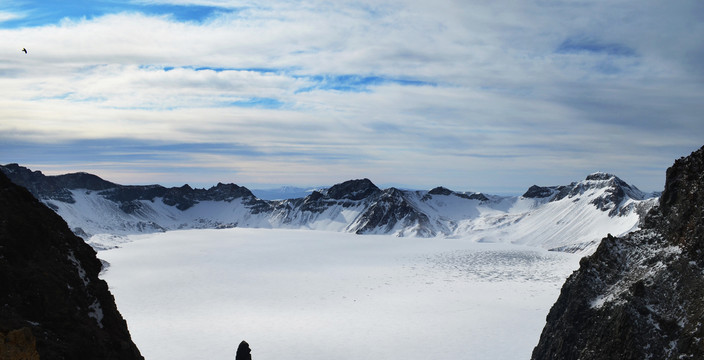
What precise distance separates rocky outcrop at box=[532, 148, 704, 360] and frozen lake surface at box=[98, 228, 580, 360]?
74.7ft

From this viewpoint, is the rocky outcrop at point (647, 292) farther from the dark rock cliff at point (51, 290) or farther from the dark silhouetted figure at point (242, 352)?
the dark rock cliff at point (51, 290)

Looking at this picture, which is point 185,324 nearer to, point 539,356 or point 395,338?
point 395,338

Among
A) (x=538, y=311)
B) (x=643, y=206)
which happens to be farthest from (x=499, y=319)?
(x=643, y=206)

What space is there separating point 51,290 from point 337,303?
7020 centimetres

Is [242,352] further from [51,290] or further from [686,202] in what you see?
[686,202]

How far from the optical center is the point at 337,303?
286 ft

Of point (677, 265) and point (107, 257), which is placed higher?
point (677, 265)

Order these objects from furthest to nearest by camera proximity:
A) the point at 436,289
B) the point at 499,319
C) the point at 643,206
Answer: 1. the point at 643,206
2. the point at 436,289
3. the point at 499,319

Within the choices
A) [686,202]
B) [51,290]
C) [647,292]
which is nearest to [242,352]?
[51,290]

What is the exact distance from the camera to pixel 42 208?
80.9 ft

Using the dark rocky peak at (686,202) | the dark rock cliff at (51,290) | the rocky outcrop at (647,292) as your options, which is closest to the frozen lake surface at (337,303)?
the rocky outcrop at (647,292)

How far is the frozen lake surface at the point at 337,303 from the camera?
200ft

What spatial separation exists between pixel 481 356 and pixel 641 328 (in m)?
28.1

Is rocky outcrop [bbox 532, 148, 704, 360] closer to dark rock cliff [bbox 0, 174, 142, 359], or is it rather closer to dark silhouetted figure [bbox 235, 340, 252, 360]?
dark silhouetted figure [bbox 235, 340, 252, 360]
